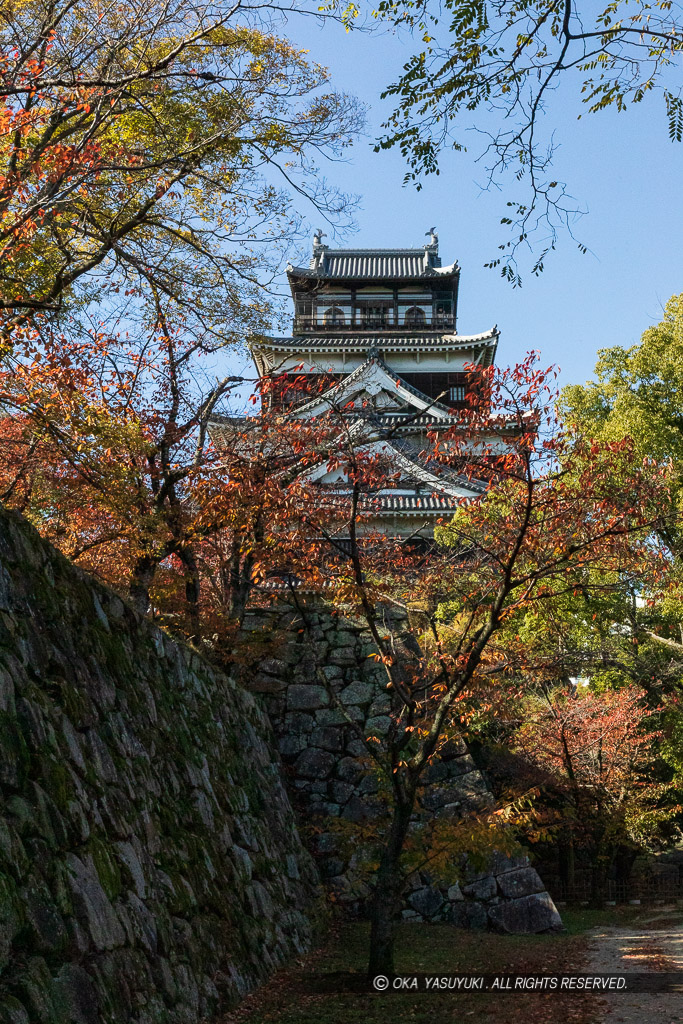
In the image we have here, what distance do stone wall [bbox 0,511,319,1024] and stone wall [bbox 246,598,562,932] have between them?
10.8ft

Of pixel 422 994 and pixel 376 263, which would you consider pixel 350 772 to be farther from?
pixel 376 263

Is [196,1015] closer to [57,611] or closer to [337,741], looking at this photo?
[57,611]

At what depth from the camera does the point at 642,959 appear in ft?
30.1

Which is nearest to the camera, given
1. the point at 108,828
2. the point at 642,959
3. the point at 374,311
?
the point at 108,828

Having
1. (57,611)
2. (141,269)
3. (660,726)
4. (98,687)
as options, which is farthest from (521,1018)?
(660,726)

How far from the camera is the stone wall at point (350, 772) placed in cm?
1154

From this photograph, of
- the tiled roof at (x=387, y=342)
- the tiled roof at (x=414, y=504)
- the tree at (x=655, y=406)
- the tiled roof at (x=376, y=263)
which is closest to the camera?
the tree at (x=655, y=406)

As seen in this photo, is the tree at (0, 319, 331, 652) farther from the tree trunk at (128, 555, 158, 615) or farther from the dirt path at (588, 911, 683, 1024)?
the dirt path at (588, 911, 683, 1024)

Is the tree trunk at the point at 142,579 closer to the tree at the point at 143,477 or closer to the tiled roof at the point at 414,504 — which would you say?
the tree at the point at 143,477

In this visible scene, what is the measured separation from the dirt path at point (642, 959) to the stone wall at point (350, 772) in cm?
115

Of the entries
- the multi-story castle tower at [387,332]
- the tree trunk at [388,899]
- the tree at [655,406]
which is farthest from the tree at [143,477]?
the multi-story castle tower at [387,332]

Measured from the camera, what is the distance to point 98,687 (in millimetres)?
5496

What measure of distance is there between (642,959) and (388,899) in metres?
3.96

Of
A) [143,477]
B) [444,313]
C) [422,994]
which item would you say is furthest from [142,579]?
[444,313]
